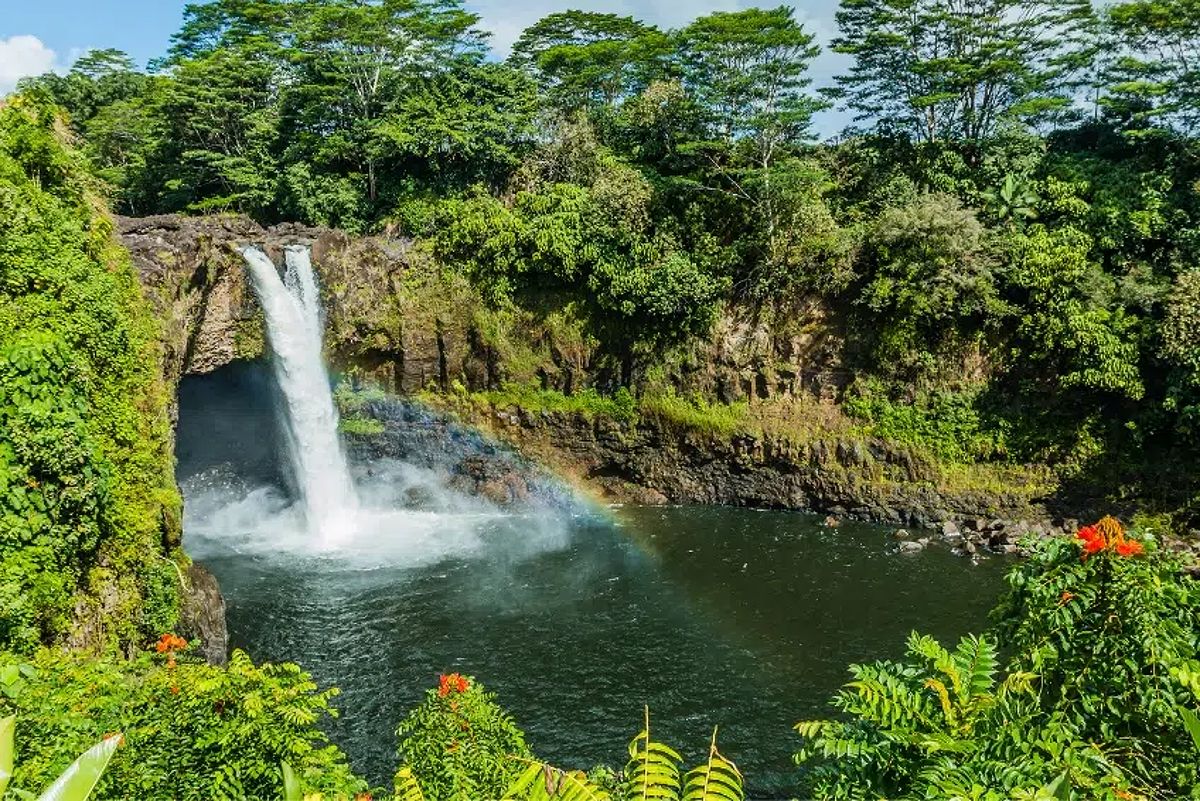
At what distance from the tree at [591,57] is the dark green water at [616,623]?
64.1 ft

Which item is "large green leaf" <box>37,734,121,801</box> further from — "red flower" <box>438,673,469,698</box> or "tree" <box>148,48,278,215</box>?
"tree" <box>148,48,278,215</box>

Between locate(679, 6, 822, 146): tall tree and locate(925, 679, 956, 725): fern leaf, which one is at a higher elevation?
locate(679, 6, 822, 146): tall tree

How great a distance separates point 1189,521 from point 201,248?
96.2ft

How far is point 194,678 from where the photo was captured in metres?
6.91

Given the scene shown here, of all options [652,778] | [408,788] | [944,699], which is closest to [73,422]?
[408,788]

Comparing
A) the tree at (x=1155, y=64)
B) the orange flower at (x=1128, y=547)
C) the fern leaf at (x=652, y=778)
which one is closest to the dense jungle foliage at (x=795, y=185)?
the tree at (x=1155, y=64)

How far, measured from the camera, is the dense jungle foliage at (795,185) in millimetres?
23672

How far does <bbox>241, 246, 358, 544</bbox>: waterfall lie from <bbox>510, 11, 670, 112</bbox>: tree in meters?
14.4

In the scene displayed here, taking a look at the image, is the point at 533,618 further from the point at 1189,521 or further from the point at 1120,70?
the point at 1120,70

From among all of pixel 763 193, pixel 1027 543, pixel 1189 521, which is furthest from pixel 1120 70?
pixel 1027 543

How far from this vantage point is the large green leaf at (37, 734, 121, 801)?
228cm

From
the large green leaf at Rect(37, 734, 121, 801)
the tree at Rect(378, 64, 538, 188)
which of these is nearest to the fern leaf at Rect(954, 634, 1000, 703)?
the large green leaf at Rect(37, 734, 121, 801)

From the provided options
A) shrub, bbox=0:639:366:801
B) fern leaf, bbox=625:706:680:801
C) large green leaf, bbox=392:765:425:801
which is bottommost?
shrub, bbox=0:639:366:801

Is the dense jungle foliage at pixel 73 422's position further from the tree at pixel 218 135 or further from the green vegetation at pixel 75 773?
the tree at pixel 218 135
